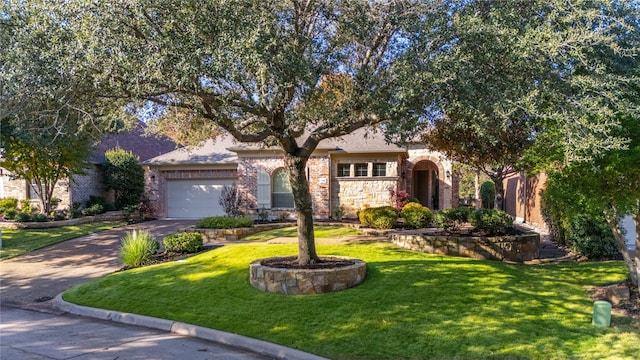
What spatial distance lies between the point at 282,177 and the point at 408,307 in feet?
45.3

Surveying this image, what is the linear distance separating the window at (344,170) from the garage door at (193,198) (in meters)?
5.94

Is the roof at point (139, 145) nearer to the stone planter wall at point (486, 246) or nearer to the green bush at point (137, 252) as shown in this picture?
the green bush at point (137, 252)

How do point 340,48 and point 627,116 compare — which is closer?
point 627,116

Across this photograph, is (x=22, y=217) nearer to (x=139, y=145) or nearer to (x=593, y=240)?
(x=139, y=145)

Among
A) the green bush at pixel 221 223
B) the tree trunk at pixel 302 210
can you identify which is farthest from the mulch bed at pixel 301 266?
the green bush at pixel 221 223

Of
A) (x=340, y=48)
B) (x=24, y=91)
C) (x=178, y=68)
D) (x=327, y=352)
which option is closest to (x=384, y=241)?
(x=340, y=48)

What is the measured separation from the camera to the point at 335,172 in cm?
2044

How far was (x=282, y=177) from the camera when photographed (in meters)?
20.8

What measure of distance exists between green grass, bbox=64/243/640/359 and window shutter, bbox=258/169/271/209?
30.7 feet

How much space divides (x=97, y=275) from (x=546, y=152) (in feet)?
35.6

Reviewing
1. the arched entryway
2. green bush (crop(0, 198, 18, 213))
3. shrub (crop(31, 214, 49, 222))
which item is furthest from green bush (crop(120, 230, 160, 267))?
the arched entryway

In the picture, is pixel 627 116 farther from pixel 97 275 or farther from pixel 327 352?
pixel 97 275

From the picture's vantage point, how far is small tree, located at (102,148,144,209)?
81.1 feet

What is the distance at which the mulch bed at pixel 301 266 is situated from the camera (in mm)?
9109
